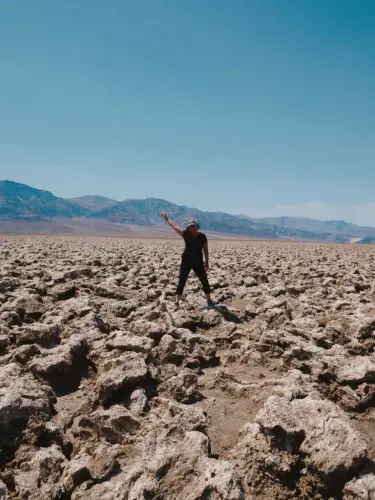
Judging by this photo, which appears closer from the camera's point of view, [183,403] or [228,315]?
[183,403]

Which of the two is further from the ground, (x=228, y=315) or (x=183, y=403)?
(x=228, y=315)

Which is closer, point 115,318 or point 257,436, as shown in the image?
point 257,436

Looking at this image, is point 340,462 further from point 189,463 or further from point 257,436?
point 189,463

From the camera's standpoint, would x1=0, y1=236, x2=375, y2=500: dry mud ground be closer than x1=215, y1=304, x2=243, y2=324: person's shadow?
Yes

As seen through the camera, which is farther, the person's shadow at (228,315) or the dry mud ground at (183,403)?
the person's shadow at (228,315)

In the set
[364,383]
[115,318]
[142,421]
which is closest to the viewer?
[142,421]

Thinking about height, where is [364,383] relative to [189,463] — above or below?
above

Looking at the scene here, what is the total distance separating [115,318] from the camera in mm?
6105

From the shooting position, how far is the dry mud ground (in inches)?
98.5

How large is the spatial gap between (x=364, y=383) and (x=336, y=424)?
1.09 meters

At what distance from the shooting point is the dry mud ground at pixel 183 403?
8.21ft

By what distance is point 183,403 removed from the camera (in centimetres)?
370

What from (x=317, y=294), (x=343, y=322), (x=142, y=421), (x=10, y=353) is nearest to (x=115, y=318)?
(x=10, y=353)

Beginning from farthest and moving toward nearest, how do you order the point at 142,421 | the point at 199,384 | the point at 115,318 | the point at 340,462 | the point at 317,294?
the point at 317,294 → the point at 115,318 → the point at 199,384 → the point at 142,421 → the point at 340,462
